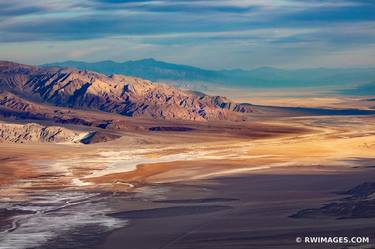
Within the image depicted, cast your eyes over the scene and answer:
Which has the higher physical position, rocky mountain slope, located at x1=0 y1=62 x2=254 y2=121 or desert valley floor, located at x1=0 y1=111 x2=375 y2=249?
rocky mountain slope, located at x1=0 y1=62 x2=254 y2=121

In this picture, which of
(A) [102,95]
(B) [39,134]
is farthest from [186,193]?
(A) [102,95]

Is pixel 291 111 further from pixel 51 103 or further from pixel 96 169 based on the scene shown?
pixel 96 169

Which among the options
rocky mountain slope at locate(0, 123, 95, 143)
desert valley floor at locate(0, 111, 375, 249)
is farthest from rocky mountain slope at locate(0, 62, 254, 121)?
desert valley floor at locate(0, 111, 375, 249)

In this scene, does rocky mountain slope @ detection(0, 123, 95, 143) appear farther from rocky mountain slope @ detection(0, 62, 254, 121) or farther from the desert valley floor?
rocky mountain slope @ detection(0, 62, 254, 121)

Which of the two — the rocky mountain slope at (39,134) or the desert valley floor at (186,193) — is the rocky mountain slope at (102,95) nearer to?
the rocky mountain slope at (39,134)

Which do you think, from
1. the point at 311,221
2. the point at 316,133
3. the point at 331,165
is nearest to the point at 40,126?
the point at 316,133

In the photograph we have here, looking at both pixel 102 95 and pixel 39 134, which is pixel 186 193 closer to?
pixel 39 134
